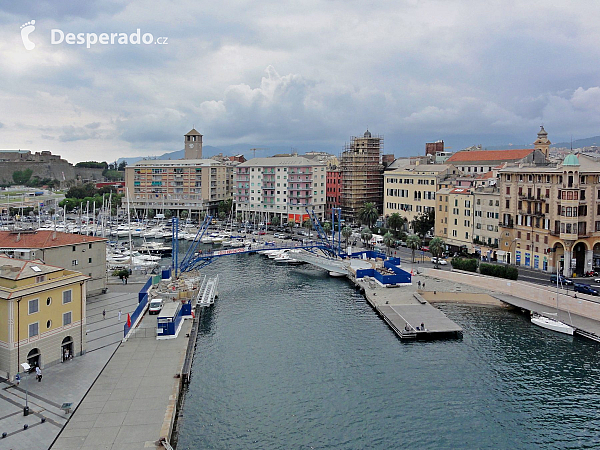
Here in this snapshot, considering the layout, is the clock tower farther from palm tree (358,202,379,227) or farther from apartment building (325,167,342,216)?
palm tree (358,202,379,227)

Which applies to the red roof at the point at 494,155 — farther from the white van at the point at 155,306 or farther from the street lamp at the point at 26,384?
the street lamp at the point at 26,384

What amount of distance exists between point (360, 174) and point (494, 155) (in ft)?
81.0

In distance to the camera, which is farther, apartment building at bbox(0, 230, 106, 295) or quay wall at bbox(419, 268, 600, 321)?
quay wall at bbox(419, 268, 600, 321)

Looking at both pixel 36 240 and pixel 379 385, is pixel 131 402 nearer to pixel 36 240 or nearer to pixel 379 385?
pixel 379 385

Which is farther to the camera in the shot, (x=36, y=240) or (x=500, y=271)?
(x=500, y=271)

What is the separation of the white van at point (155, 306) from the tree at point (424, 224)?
134 ft

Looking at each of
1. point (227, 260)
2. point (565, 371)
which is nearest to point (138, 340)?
point (565, 371)

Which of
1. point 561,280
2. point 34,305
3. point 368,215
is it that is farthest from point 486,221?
point 34,305

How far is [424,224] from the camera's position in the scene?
72.8m

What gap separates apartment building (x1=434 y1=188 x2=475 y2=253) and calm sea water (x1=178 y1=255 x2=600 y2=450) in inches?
853

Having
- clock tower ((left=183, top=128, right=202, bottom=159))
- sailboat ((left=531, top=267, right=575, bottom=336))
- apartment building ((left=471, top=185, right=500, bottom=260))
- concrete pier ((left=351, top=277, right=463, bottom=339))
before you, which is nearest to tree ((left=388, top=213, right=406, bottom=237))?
apartment building ((left=471, top=185, right=500, bottom=260))

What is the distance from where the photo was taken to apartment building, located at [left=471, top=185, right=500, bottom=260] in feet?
205

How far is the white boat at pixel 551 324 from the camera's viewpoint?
3994 centimetres

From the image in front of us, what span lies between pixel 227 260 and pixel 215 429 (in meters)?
49.0
